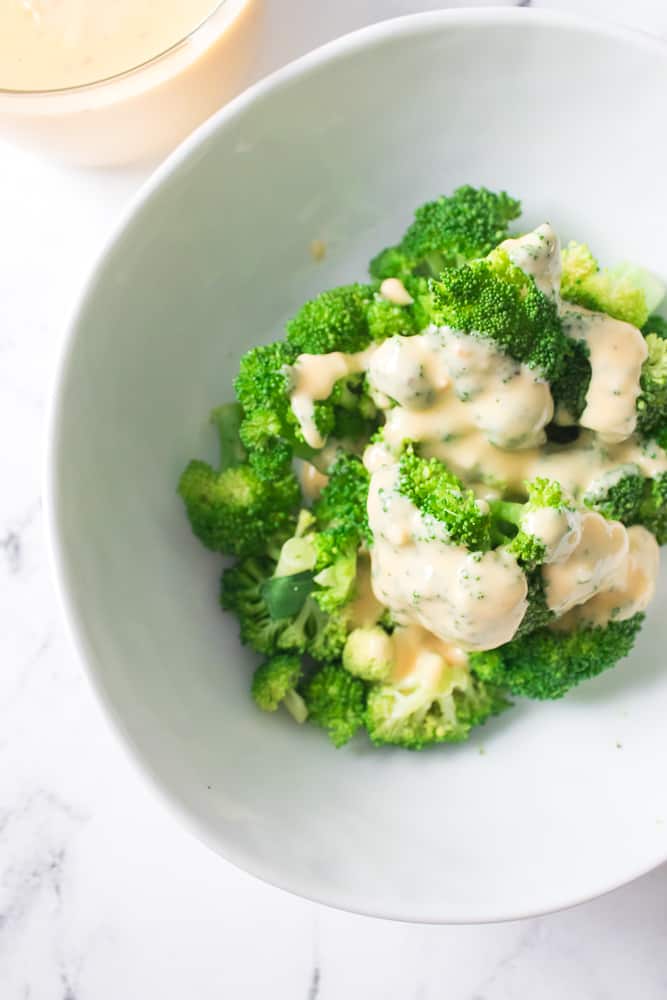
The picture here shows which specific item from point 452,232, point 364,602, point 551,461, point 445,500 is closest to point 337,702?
point 364,602

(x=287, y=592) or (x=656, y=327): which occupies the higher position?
(x=656, y=327)

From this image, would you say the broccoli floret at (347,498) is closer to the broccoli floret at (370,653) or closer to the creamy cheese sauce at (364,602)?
the creamy cheese sauce at (364,602)

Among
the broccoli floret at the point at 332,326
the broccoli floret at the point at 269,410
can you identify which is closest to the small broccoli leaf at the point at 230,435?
the broccoli floret at the point at 269,410

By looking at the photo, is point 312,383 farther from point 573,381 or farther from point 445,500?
point 573,381

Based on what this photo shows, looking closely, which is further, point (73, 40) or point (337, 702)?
point (337, 702)

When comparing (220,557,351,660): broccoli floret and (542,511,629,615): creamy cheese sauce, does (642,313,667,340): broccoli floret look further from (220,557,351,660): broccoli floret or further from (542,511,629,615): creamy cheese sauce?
(220,557,351,660): broccoli floret

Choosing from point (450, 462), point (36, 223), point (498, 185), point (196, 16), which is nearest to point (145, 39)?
point (196, 16)
